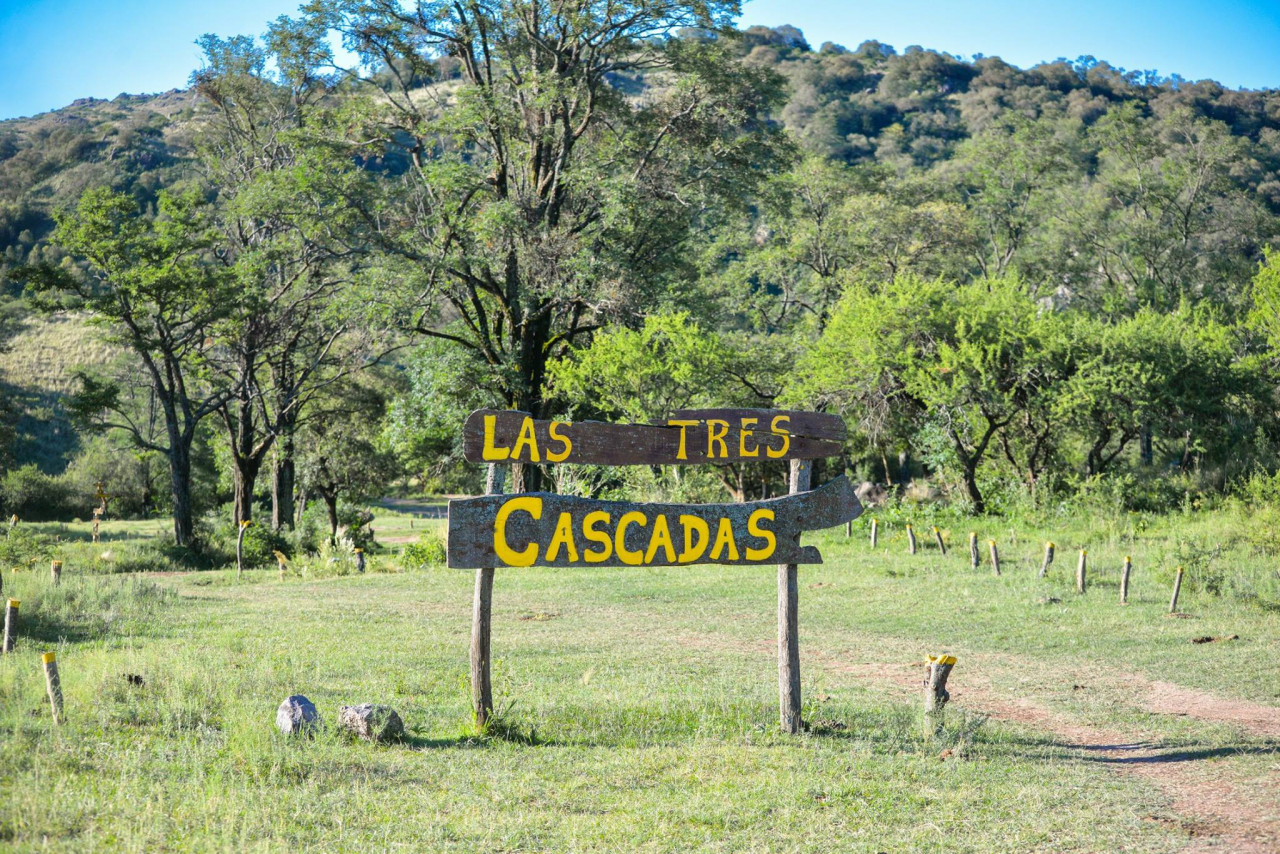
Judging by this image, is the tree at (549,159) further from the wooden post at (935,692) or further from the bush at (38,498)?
the bush at (38,498)

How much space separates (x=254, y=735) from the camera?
6.56 meters

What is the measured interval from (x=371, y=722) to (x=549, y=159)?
68.5 ft

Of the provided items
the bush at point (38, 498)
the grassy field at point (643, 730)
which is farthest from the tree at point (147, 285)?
the bush at point (38, 498)

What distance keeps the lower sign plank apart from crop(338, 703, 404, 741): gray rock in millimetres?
1152

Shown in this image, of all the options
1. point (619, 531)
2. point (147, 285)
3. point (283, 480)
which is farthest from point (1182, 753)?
point (283, 480)

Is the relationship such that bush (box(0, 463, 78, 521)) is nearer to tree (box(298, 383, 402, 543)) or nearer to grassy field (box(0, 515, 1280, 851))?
tree (box(298, 383, 402, 543))

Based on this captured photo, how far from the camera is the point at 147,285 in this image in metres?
23.8

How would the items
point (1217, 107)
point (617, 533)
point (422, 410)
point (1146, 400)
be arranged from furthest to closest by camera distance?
point (1217, 107), point (422, 410), point (1146, 400), point (617, 533)

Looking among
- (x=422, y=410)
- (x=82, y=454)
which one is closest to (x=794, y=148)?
(x=422, y=410)

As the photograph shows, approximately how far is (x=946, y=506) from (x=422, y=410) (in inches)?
549

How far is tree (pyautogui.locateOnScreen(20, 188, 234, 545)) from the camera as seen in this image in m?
23.9

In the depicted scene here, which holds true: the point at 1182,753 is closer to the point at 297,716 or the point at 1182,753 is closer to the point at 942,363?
the point at 297,716

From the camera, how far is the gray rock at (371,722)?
693 centimetres

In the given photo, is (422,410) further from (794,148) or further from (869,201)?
(869,201)
